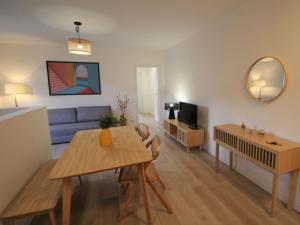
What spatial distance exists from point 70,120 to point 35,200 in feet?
10.2

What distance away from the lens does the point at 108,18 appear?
8.75 feet

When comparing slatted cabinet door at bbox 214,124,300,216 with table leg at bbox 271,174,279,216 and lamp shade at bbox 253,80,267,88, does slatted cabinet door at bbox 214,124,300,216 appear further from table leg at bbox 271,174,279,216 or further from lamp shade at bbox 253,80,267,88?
lamp shade at bbox 253,80,267,88

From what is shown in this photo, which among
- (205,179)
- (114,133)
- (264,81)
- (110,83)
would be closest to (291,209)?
(205,179)

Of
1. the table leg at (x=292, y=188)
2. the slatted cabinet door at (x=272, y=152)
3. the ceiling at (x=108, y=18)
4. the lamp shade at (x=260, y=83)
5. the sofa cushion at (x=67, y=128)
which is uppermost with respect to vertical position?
the ceiling at (x=108, y=18)

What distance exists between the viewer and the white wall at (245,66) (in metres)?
1.79

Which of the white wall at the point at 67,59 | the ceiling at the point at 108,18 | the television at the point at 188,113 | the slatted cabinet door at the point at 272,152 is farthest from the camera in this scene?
the white wall at the point at 67,59

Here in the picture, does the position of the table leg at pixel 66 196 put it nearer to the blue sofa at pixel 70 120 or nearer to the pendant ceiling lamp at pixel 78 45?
the pendant ceiling lamp at pixel 78 45

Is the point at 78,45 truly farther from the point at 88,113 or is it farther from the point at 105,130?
the point at 88,113

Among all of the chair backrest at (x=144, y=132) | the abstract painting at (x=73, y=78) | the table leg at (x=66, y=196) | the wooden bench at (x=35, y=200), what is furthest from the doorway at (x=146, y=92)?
the table leg at (x=66, y=196)

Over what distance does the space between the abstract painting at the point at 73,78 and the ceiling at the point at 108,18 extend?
70 centimetres

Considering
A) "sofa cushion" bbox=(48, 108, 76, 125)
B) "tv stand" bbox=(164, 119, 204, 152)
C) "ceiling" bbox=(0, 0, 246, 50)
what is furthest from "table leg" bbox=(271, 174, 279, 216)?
"sofa cushion" bbox=(48, 108, 76, 125)

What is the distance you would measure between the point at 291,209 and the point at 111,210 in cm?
200

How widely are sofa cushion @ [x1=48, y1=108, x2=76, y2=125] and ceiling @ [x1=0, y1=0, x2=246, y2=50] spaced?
1691 mm

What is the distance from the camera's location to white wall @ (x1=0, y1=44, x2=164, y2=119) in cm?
402
